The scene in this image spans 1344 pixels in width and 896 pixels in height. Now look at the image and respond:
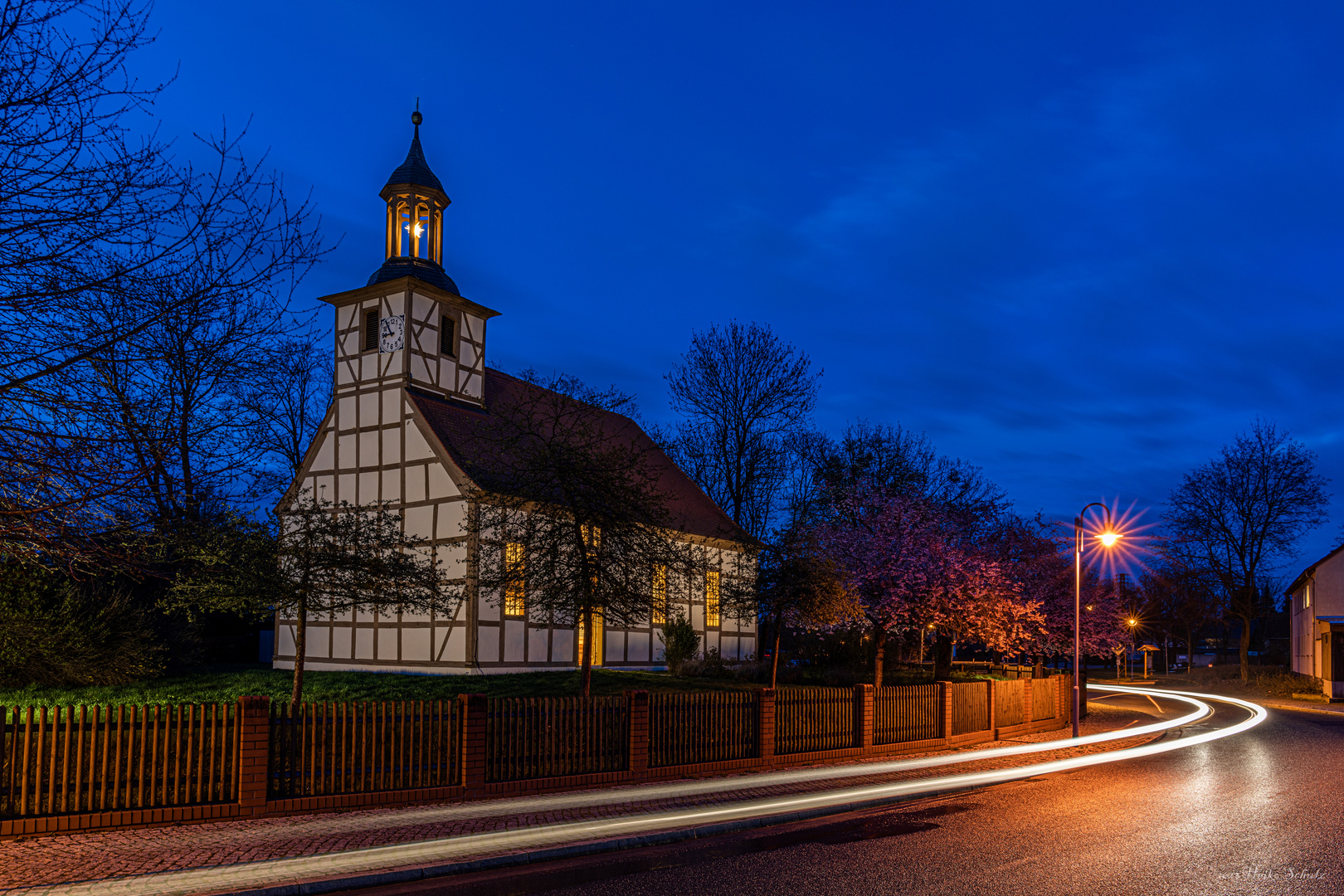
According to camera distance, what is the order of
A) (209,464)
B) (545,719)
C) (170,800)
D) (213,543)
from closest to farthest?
(209,464)
(170,800)
(545,719)
(213,543)

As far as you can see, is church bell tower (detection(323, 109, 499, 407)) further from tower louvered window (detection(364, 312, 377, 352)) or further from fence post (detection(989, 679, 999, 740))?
fence post (detection(989, 679, 999, 740))

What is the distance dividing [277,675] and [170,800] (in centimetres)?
1717

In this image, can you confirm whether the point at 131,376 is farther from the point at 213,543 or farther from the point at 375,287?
the point at 375,287

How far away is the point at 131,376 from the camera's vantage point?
24.9 ft

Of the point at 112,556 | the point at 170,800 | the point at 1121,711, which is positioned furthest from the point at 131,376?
the point at 1121,711

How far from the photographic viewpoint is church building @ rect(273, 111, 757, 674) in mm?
26953

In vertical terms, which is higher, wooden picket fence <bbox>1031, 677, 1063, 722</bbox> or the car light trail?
the car light trail

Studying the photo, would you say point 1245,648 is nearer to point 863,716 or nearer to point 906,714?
point 906,714

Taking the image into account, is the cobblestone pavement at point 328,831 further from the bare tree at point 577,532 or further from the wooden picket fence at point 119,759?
the bare tree at point 577,532

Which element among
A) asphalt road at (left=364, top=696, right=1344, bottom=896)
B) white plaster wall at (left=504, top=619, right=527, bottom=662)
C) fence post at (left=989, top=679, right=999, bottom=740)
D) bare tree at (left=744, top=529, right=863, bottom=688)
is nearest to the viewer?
asphalt road at (left=364, top=696, right=1344, bottom=896)

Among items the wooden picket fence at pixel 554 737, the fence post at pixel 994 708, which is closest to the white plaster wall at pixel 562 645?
the fence post at pixel 994 708

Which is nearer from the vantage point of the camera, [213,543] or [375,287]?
[213,543]

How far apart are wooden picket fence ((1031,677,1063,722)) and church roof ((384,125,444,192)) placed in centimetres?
2485

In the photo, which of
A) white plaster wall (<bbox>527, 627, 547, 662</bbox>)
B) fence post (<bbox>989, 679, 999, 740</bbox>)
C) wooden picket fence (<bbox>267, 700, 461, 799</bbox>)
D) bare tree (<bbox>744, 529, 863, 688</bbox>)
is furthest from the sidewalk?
wooden picket fence (<bbox>267, 700, 461, 799</bbox>)
